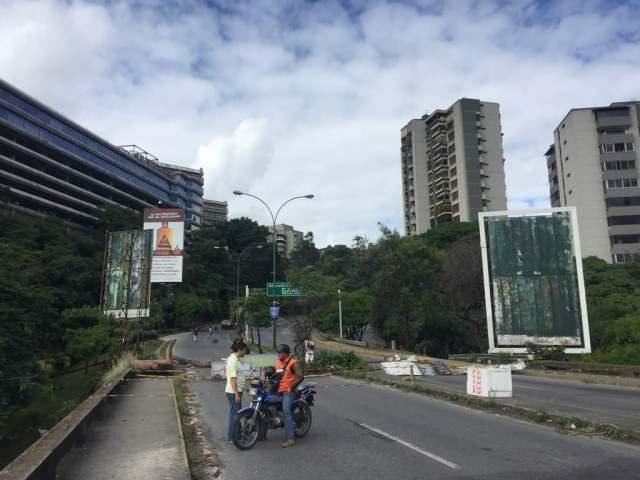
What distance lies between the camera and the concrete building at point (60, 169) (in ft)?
241

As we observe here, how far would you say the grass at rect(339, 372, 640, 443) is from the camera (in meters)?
8.16

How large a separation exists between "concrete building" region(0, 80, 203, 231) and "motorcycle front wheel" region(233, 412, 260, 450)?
66807mm

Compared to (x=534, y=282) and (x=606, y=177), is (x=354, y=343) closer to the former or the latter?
(x=534, y=282)

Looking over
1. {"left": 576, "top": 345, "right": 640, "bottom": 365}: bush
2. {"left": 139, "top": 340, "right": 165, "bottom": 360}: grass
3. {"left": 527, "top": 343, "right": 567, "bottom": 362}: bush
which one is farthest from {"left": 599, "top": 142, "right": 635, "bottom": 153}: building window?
{"left": 139, "top": 340, "right": 165, "bottom": 360}: grass

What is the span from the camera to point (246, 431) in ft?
25.8

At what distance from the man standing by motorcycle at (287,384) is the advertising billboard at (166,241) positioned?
95.5 feet

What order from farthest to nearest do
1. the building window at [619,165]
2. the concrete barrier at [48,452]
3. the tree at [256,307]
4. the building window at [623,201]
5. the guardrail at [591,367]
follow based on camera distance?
the building window at [619,165], the building window at [623,201], the tree at [256,307], the guardrail at [591,367], the concrete barrier at [48,452]

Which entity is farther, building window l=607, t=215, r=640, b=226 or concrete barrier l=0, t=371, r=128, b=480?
building window l=607, t=215, r=640, b=226

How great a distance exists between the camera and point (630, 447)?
24.7 feet

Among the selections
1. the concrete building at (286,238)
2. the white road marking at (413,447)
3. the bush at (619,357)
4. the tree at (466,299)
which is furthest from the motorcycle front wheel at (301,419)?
the concrete building at (286,238)

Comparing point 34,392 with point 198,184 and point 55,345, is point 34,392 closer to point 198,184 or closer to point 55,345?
point 55,345

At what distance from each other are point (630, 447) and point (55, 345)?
113 feet

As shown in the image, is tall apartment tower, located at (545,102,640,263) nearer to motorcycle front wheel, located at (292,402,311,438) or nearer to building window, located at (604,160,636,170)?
building window, located at (604,160,636,170)

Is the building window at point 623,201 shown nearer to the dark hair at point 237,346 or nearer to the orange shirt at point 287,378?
the orange shirt at point 287,378
